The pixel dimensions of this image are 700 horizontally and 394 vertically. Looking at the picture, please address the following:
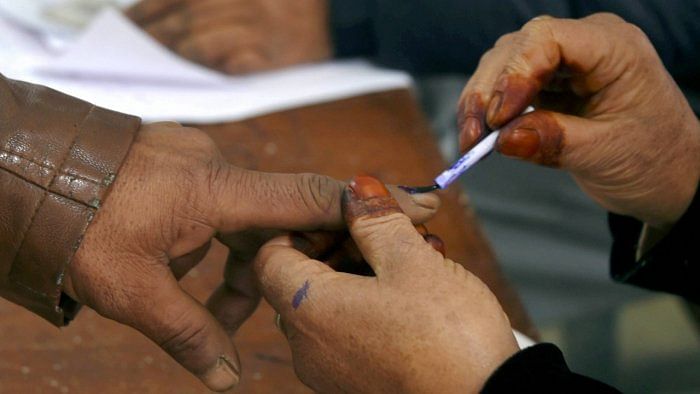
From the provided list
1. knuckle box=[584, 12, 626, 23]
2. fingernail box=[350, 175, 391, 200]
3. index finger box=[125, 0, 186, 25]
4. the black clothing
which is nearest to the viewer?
fingernail box=[350, 175, 391, 200]

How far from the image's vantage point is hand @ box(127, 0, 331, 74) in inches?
44.5

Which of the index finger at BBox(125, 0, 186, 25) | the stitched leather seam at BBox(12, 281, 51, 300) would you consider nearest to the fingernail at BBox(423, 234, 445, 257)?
the stitched leather seam at BBox(12, 281, 51, 300)

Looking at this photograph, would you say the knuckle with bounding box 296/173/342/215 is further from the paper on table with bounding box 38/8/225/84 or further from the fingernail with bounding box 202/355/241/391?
the paper on table with bounding box 38/8/225/84

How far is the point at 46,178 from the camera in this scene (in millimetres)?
558

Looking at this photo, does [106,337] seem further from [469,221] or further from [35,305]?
[469,221]

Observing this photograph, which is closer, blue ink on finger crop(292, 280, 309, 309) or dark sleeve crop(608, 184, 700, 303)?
blue ink on finger crop(292, 280, 309, 309)

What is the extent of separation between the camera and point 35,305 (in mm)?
600

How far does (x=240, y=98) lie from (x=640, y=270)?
1.93ft

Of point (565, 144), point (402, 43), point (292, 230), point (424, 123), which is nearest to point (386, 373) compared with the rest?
point (292, 230)

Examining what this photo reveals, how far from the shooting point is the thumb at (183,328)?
0.59 m

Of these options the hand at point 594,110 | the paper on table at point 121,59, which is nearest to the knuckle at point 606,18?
the hand at point 594,110

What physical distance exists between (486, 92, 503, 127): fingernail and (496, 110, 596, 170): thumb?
0.04 feet

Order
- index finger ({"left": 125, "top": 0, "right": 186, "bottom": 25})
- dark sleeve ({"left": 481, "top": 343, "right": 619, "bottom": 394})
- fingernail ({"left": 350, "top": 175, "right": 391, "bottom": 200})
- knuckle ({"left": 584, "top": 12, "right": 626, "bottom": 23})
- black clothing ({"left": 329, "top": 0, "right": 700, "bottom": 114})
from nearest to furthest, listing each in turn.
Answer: dark sleeve ({"left": 481, "top": 343, "right": 619, "bottom": 394}), fingernail ({"left": 350, "top": 175, "right": 391, "bottom": 200}), knuckle ({"left": 584, "top": 12, "right": 626, "bottom": 23}), black clothing ({"left": 329, "top": 0, "right": 700, "bottom": 114}), index finger ({"left": 125, "top": 0, "right": 186, "bottom": 25})

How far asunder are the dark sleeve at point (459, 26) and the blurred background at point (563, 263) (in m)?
0.07
